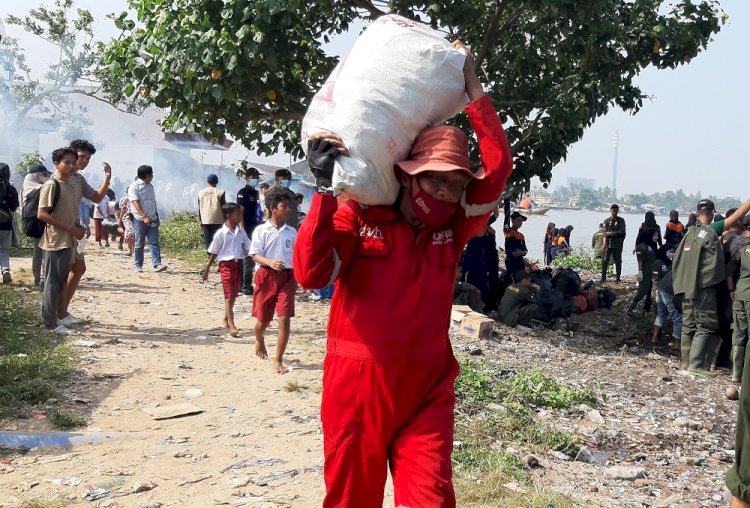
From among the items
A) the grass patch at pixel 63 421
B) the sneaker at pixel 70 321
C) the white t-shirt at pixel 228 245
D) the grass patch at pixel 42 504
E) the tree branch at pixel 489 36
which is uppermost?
the tree branch at pixel 489 36

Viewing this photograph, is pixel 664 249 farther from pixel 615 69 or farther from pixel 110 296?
pixel 110 296

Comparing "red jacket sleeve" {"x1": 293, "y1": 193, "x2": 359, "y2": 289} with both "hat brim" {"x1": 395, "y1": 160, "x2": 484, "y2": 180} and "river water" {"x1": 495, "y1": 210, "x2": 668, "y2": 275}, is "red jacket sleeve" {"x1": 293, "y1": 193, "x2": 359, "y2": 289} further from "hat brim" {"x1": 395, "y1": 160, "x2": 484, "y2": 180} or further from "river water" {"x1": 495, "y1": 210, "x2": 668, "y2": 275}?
"river water" {"x1": 495, "y1": 210, "x2": 668, "y2": 275}

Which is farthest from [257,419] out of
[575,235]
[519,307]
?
[575,235]

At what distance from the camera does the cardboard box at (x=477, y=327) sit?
950 cm

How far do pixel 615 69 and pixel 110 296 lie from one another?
792 centimetres

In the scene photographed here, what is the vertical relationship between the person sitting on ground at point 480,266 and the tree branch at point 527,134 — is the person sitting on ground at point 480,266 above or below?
below

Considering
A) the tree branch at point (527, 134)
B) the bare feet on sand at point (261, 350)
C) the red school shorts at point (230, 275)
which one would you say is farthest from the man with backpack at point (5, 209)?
the tree branch at point (527, 134)

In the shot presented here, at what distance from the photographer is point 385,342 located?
8.84ft

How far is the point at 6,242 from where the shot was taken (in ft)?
34.8

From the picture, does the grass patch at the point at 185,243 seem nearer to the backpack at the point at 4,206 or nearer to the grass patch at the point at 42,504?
the backpack at the point at 4,206

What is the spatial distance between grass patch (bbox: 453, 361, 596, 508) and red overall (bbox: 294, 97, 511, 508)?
5.43ft

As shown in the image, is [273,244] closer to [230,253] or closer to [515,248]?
[230,253]

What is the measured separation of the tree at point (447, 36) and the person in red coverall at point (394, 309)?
6102mm

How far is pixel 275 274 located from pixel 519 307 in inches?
200
